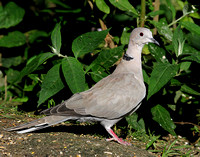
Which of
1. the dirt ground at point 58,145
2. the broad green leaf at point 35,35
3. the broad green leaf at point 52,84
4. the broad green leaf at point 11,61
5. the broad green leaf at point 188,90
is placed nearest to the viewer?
the dirt ground at point 58,145

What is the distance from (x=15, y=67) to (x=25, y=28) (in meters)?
0.73

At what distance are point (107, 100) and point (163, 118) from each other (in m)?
0.76

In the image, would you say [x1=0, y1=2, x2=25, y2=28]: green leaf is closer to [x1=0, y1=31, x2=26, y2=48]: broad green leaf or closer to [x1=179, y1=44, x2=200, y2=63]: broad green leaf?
[x1=0, y1=31, x2=26, y2=48]: broad green leaf

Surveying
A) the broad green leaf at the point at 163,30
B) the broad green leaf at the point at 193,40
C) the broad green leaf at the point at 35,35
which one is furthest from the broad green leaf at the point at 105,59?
the broad green leaf at the point at 35,35

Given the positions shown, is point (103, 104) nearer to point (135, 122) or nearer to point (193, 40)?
point (135, 122)

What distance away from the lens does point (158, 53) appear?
13.8ft

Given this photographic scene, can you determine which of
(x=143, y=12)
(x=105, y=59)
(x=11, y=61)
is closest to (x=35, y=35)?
(x=11, y=61)

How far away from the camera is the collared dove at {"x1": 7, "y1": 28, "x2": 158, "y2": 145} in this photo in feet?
12.3

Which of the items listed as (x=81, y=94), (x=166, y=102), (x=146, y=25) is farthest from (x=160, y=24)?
(x=81, y=94)

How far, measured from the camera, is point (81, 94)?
3.89 m

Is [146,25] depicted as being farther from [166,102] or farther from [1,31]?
[1,31]

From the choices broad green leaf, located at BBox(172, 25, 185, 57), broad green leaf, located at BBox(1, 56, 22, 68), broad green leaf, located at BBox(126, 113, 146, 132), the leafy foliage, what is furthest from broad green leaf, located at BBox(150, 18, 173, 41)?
broad green leaf, located at BBox(1, 56, 22, 68)

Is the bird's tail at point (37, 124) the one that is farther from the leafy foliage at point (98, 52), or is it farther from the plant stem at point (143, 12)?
the plant stem at point (143, 12)

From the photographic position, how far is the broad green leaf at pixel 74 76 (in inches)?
149
